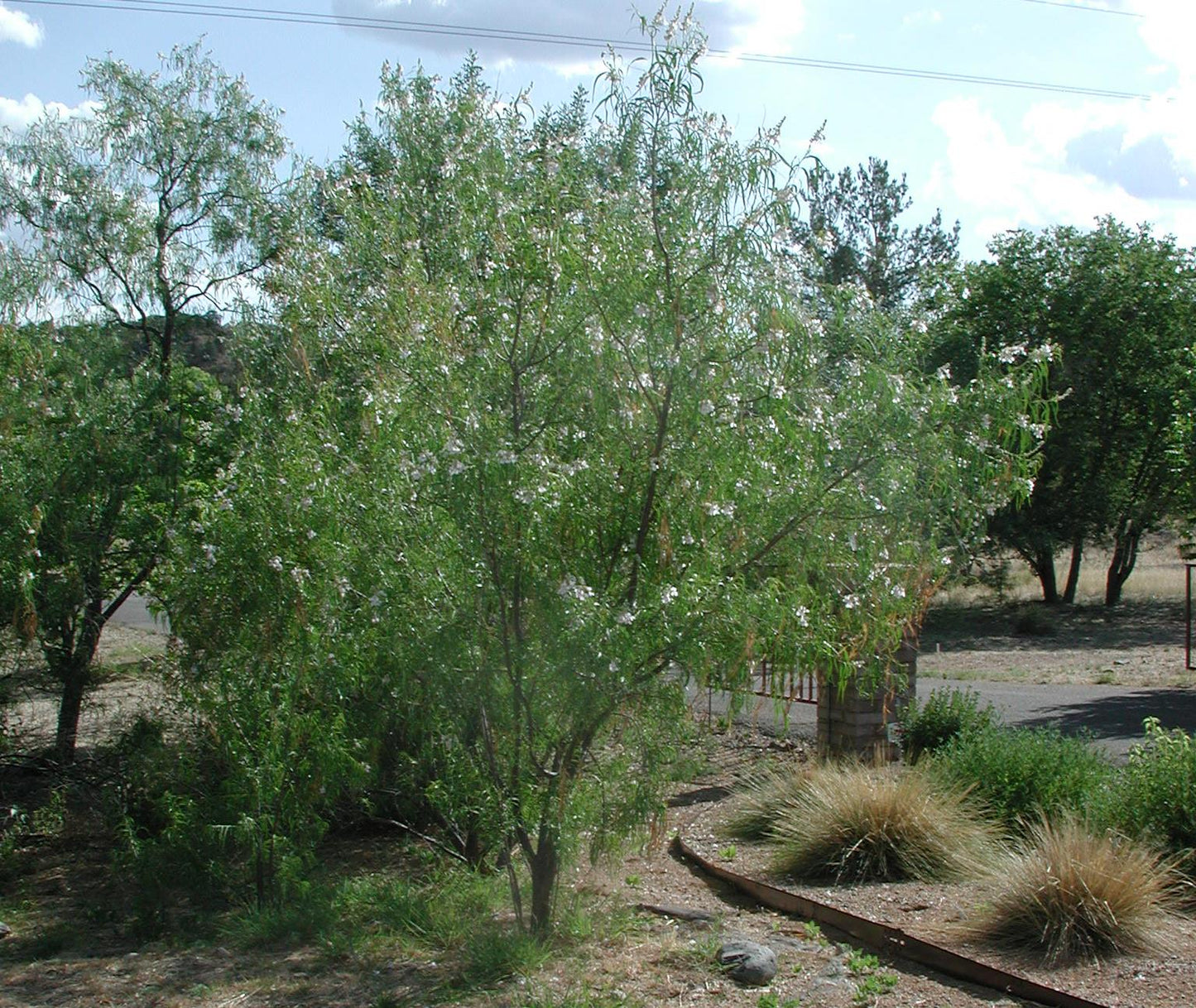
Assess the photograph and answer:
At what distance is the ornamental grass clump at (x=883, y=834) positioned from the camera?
6.80 meters

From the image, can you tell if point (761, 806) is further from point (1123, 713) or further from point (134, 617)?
point (134, 617)

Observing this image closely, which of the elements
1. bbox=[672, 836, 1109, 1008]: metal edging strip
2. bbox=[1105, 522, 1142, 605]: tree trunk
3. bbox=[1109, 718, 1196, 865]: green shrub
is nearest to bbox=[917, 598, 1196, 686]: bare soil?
bbox=[1105, 522, 1142, 605]: tree trunk

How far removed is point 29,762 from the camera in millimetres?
9273

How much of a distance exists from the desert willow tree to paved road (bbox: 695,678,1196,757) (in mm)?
5257

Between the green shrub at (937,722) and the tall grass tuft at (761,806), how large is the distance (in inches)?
55.5

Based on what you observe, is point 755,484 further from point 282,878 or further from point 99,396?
point 99,396

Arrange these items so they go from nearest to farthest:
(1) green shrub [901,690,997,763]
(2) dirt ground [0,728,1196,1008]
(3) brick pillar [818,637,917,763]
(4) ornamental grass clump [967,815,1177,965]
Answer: (2) dirt ground [0,728,1196,1008], (4) ornamental grass clump [967,815,1177,965], (3) brick pillar [818,637,917,763], (1) green shrub [901,690,997,763]

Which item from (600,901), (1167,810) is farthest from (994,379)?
(600,901)

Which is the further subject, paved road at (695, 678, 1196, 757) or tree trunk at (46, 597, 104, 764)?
paved road at (695, 678, 1196, 757)

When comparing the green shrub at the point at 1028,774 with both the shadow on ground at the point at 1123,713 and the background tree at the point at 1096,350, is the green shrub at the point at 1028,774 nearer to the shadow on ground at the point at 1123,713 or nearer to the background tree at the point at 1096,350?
the shadow on ground at the point at 1123,713

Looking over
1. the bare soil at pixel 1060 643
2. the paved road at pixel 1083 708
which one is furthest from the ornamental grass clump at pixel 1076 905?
the bare soil at pixel 1060 643

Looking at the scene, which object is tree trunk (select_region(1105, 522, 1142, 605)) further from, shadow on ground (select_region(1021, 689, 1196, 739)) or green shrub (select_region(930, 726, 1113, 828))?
green shrub (select_region(930, 726, 1113, 828))

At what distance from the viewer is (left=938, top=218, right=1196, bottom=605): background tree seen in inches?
981

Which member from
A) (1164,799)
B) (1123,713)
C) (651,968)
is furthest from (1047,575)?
(651,968)
